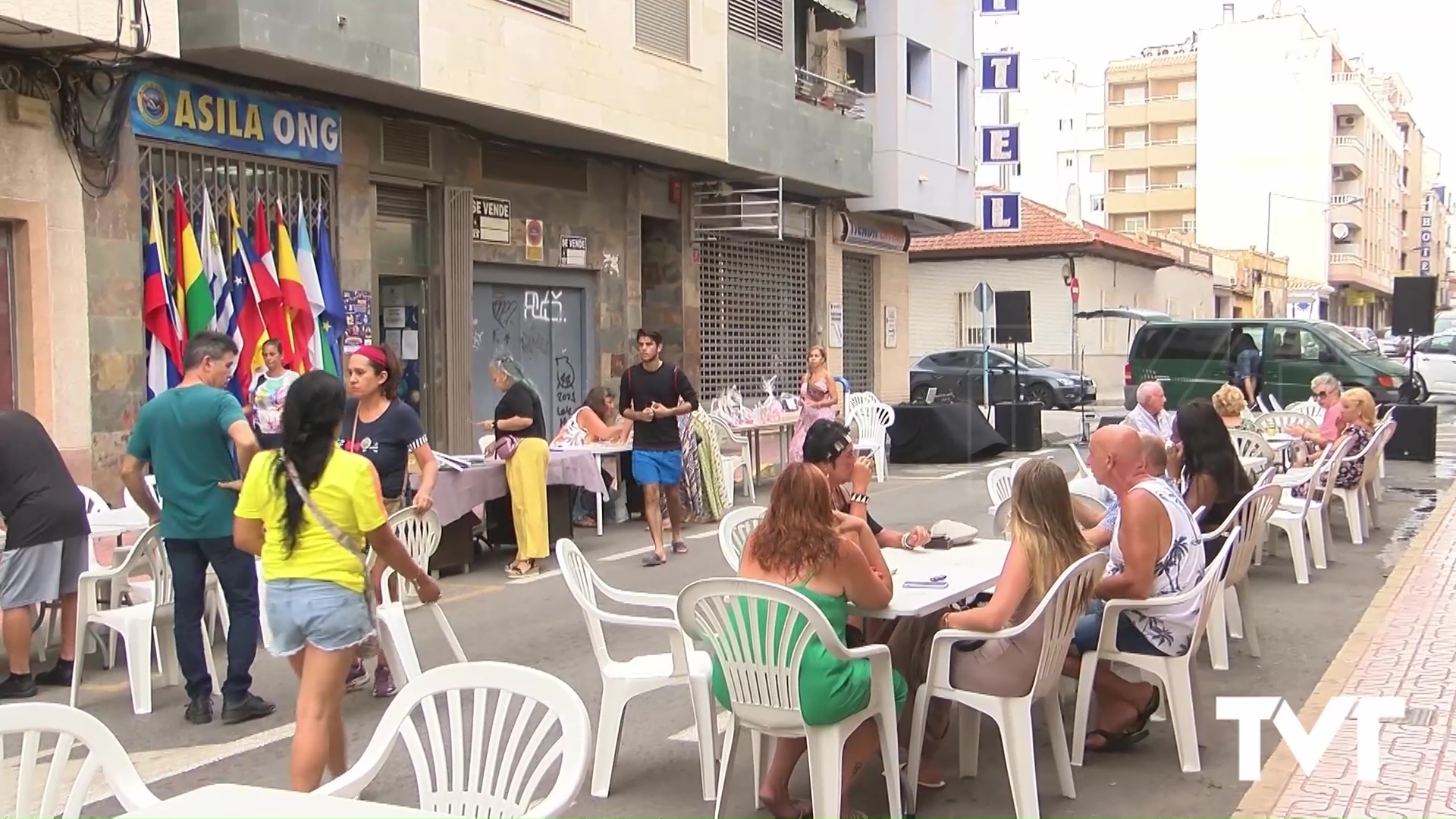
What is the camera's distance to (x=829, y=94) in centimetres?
1862

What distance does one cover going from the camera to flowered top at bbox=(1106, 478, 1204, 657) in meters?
5.07

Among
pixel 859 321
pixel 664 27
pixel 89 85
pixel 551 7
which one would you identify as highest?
pixel 664 27

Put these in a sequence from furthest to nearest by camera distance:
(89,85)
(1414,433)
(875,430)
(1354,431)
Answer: (1414,433) < (875,430) < (1354,431) < (89,85)

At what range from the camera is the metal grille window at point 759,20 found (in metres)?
16.3

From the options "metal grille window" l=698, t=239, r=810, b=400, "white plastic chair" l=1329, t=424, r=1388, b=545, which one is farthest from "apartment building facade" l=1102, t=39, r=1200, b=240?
"white plastic chair" l=1329, t=424, r=1388, b=545

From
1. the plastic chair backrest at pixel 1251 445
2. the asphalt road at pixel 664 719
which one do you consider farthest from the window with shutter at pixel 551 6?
the plastic chair backrest at pixel 1251 445

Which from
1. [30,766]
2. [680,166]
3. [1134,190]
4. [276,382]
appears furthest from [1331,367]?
[1134,190]

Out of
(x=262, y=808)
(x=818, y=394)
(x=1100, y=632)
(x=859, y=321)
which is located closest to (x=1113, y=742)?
(x=1100, y=632)

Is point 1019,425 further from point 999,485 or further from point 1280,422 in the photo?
point 999,485

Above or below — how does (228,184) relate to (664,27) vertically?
below

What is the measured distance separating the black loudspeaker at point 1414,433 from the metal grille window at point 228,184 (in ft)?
45.1

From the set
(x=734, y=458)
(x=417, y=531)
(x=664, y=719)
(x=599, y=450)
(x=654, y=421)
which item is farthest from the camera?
(x=734, y=458)

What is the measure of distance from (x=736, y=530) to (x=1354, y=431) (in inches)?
270

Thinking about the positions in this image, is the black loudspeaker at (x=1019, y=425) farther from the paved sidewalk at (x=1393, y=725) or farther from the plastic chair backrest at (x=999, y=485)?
the plastic chair backrest at (x=999, y=485)
